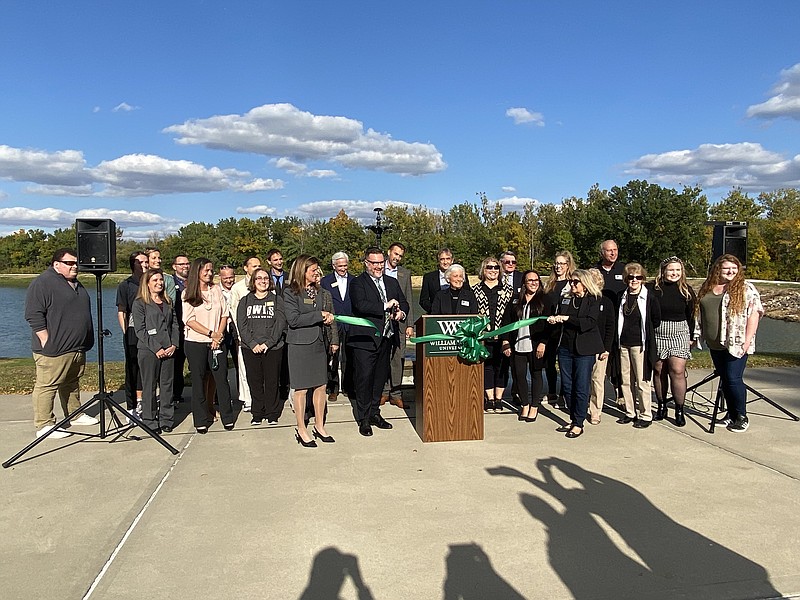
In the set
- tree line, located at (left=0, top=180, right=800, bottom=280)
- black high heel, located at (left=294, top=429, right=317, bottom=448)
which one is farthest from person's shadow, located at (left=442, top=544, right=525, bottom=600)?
tree line, located at (left=0, top=180, right=800, bottom=280)

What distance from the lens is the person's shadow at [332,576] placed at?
3.21 m

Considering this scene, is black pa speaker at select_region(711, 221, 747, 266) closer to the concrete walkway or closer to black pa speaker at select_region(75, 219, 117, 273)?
the concrete walkway

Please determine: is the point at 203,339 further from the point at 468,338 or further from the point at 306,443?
the point at 468,338

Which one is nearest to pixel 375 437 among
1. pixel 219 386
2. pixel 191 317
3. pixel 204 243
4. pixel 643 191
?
pixel 219 386

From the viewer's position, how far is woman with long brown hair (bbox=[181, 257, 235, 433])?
21.0 ft

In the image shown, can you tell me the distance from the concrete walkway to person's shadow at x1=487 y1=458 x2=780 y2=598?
0.5 inches

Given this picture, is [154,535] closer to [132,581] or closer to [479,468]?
[132,581]

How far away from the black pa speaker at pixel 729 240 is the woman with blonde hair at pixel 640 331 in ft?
4.34

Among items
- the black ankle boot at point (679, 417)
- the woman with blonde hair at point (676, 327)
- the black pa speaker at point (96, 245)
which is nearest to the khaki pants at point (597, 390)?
the woman with blonde hair at point (676, 327)

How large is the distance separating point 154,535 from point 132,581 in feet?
1.91

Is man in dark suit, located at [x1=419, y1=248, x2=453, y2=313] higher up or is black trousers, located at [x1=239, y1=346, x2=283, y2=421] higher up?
man in dark suit, located at [x1=419, y1=248, x2=453, y2=313]

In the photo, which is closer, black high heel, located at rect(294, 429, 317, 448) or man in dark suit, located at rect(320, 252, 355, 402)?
black high heel, located at rect(294, 429, 317, 448)

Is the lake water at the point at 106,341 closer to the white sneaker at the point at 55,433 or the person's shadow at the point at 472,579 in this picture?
the white sneaker at the point at 55,433

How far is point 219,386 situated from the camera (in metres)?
6.61
